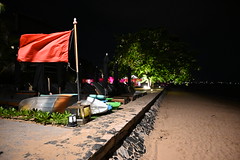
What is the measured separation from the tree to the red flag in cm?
1587

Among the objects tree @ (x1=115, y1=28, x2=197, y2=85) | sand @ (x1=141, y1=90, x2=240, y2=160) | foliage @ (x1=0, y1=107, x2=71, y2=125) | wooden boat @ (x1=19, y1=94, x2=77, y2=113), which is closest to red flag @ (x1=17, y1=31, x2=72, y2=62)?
wooden boat @ (x1=19, y1=94, x2=77, y2=113)

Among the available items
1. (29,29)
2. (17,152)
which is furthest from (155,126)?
(29,29)

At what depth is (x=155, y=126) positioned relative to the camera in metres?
7.28

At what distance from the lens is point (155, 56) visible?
19.8m

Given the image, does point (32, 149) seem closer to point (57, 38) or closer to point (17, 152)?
point (17, 152)

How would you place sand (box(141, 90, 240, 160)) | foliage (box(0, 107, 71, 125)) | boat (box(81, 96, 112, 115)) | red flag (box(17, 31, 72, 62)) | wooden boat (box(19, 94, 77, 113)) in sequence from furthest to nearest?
boat (box(81, 96, 112, 115)) → wooden boat (box(19, 94, 77, 113)) → red flag (box(17, 31, 72, 62)) → foliage (box(0, 107, 71, 125)) → sand (box(141, 90, 240, 160))

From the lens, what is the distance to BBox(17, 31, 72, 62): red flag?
15.4 ft

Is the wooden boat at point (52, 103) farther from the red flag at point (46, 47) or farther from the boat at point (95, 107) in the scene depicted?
the red flag at point (46, 47)

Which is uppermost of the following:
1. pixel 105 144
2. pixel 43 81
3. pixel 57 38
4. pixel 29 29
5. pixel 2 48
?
pixel 29 29

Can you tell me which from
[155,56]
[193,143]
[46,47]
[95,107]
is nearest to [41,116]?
[95,107]

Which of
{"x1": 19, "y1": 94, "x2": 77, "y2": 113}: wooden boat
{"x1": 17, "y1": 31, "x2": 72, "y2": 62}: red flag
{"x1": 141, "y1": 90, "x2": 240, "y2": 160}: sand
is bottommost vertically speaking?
{"x1": 141, "y1": 90, "x2": 240, "y2": 160}: sand

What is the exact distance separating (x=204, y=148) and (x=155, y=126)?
2701 millimetres

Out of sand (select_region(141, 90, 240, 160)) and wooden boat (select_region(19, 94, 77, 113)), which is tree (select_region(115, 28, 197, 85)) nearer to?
sand (select_region(141, 90, 240, 160))

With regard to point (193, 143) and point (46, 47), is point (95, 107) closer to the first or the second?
point (46, 47)
